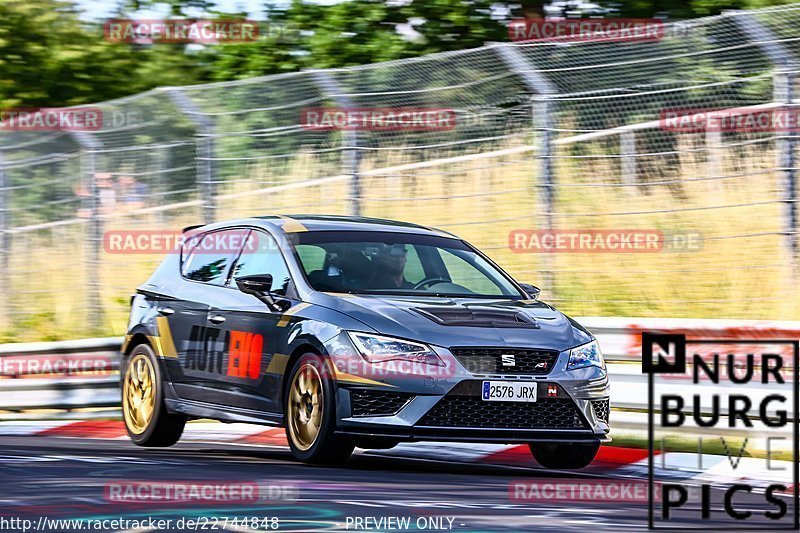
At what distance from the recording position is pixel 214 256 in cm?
1121

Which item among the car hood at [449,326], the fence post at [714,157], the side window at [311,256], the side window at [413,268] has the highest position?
the fence post at [714,157]

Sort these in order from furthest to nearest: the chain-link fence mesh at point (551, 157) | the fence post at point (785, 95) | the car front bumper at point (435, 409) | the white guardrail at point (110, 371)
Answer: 1. the chain-link fence mesh at point (551, 157)
2. the fence post at point (785, 95)
3. the white guardrail at point (110, 371)
4. the car front bumper at point (435, 409)

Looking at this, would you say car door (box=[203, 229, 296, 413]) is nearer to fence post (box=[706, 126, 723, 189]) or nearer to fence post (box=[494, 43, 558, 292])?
fence post (box=[494, 43, 558, 292])

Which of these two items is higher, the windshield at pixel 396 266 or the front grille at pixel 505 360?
the windshield at pixel 396 266

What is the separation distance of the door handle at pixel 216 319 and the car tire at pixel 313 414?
1.03 meters

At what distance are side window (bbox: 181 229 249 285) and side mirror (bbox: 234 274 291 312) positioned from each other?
788 millimetres

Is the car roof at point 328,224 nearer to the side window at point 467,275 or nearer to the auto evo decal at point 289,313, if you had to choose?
the side window at point 467,275

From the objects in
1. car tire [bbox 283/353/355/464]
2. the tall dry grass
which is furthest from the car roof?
the tall dry grass

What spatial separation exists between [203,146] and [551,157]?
12.4 ft

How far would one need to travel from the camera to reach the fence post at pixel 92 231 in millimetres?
17203

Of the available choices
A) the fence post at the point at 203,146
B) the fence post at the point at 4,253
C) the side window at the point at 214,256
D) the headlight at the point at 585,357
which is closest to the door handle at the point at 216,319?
the side window at the point at 214,256

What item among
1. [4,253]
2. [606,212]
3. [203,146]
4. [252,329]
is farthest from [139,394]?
[4,253]

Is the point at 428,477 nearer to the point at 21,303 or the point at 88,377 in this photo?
the point at 88,377

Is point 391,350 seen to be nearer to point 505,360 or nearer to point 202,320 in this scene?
point 505,360
